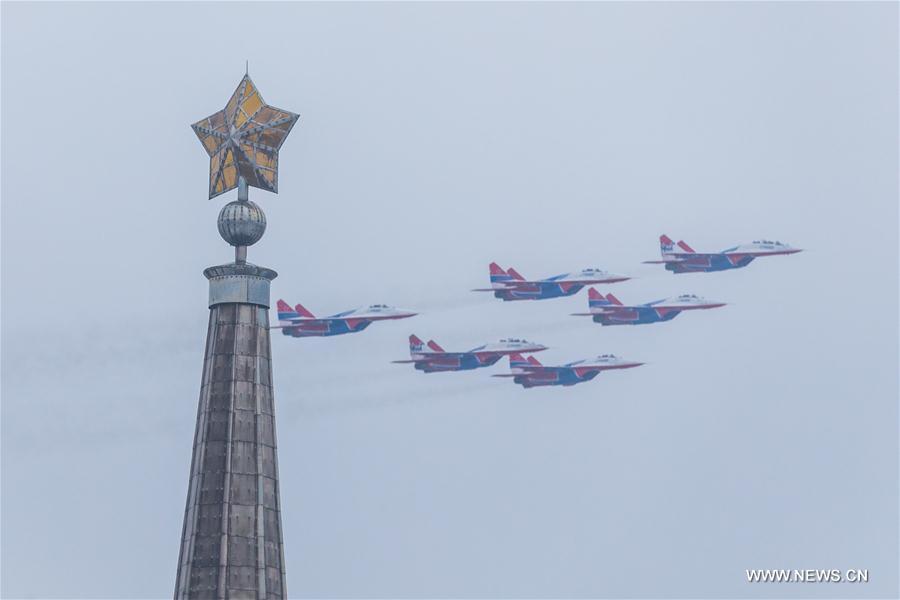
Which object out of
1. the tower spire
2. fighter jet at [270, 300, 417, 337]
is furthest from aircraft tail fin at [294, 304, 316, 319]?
the tower spire

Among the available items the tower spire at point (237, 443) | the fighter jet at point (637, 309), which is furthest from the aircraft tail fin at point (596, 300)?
the tower spire at point (237, 443)

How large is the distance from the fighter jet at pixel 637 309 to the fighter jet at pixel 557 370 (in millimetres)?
5866

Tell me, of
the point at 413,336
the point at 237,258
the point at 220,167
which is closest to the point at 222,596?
the point at 237,258

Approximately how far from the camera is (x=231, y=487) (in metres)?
55.9

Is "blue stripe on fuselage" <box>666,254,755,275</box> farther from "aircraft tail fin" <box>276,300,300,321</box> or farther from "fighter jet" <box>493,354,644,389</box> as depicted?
"aircraft tail fin" <box>276,300,300,321</box>

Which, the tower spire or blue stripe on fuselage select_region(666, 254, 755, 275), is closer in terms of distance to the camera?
the tower spire

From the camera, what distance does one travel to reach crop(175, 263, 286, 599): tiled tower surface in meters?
54.8

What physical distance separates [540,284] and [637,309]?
9.53 metres

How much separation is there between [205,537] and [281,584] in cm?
286

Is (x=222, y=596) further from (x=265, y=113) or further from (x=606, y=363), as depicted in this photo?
(x=606, y=363)

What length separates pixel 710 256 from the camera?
531ft

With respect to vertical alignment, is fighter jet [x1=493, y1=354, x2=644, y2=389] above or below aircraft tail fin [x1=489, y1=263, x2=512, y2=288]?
below

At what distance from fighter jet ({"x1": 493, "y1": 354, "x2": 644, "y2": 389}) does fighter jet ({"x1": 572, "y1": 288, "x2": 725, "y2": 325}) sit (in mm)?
5866

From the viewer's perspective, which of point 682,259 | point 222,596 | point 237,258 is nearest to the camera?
point 222,596
